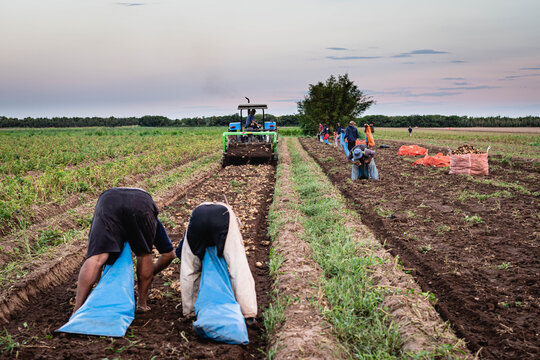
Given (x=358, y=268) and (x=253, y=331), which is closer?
(x=253, y=331)

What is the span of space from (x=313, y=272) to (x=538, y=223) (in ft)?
15.5

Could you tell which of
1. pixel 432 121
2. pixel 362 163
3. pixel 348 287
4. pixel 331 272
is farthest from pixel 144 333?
pixel 432 121

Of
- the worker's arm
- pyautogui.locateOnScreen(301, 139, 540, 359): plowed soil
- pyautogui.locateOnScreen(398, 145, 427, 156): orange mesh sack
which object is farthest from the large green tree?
the worker's arm

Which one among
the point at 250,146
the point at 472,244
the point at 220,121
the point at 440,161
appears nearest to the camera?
the point at 472,244

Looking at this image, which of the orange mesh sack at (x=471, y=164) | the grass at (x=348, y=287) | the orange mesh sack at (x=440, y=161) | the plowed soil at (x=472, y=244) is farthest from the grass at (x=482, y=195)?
the orange mesh sack at (x=440, y=161)

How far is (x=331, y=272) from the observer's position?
4852 mm

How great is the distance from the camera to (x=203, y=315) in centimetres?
320

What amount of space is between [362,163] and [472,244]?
5633mm

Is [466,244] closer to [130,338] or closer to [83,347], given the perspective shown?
[130,338]

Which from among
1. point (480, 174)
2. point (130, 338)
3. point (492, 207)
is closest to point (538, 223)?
point (492, 207)

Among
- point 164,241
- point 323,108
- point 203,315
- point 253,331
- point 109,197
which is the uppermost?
point 323,108

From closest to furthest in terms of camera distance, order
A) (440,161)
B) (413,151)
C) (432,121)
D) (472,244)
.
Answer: (472,244) < (440,161) < (413,151) < (432,121)

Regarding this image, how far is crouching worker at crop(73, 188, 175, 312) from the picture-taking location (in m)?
3.22

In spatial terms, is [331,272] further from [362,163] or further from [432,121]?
[432,121]
